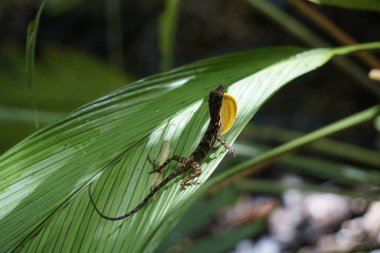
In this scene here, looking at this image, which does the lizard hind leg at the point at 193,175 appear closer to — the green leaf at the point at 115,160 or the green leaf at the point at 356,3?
the green leaf at the point at 115,160

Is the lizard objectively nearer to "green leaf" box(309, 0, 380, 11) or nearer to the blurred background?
"green leaf" box(309, 0, 380, 11)

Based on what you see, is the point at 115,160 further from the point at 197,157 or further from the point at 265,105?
the point at 265,105

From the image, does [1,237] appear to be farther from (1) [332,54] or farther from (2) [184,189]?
(1) [332,54]

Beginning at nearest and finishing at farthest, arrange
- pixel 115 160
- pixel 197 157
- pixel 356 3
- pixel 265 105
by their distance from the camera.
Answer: pixel 115 160
pixel 197 157
pixel 356 3
pixel 265 105

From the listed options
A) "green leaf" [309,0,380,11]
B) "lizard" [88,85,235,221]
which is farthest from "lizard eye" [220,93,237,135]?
"green leaf" [309,0,380,11]

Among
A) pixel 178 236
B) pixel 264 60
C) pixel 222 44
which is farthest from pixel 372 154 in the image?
pixel 264 60

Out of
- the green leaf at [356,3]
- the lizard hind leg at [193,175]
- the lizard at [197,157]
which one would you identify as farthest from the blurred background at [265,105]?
the lizard hind leg at [193,175]

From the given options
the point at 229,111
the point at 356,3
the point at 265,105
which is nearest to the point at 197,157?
the point at 229,111
